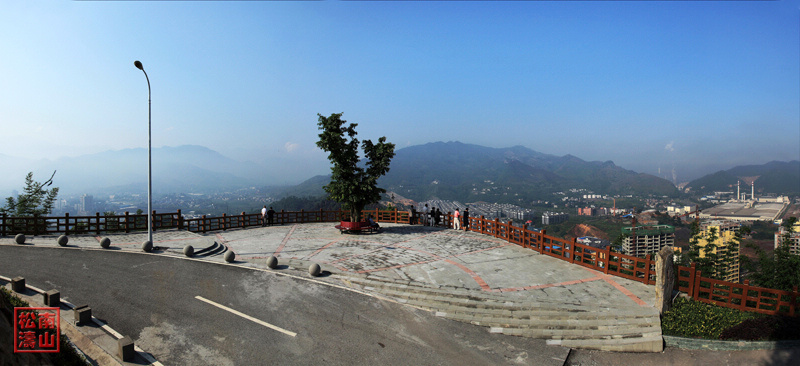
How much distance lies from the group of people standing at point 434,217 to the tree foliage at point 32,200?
32880 mm

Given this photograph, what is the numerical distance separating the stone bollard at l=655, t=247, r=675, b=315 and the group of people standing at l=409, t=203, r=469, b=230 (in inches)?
521

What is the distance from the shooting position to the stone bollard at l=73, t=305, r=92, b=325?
7.85 m

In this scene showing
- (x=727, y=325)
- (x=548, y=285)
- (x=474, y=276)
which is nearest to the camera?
(x=727, y=325)

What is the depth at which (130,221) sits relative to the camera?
20703 mm

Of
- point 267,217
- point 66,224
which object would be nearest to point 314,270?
point 267,217

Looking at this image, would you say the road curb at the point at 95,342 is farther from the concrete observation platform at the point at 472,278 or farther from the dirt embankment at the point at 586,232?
the dirt embankment at the point at 586,232

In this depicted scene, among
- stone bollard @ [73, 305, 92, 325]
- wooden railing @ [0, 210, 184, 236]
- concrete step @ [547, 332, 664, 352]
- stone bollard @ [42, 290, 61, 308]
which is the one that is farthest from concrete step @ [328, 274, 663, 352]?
wooden railing @ [0, 210, 184, 236]

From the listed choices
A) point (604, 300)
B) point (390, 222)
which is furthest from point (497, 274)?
point (390, 222)

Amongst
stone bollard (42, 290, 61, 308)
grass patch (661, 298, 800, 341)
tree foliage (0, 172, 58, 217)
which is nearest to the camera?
stone bollard (42, 290, 61, 308)

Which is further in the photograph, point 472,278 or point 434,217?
point 434,217

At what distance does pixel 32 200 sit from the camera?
A: 1204 inches

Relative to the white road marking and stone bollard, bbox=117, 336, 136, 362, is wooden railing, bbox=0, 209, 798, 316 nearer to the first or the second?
the white road marking

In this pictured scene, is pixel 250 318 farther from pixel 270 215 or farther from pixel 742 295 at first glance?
pixel 270 215

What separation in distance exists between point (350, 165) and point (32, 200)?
32271 mm
